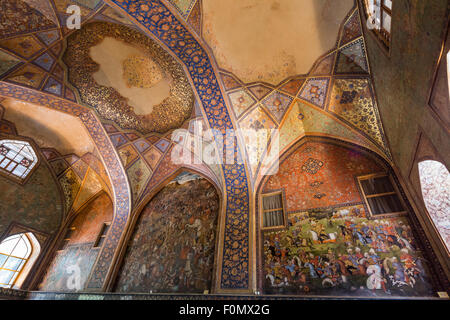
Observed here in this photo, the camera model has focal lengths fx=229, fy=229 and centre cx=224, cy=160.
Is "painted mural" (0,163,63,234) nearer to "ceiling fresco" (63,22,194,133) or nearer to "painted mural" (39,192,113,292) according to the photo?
"painted mural" (39,192,113,292)

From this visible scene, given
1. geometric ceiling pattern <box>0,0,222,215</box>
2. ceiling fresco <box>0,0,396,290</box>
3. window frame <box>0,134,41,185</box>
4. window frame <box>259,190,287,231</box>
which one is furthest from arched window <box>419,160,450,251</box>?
window frame <box>0,134,41,185</box>

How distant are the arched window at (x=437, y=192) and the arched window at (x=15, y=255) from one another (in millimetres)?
13568

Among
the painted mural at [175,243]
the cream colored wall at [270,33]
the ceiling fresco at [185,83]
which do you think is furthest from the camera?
the painted mural at [175,243]

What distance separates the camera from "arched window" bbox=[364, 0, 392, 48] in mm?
3949

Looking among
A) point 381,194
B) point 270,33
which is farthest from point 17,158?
point 381,194

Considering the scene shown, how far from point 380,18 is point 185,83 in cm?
567

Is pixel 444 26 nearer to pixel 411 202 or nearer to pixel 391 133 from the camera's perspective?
pixel 391 133

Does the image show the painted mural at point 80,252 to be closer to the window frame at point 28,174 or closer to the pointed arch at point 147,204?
the pointed arch at point 147,204

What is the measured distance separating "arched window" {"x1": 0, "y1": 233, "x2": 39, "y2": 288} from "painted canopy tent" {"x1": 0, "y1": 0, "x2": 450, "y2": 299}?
51 millimetres

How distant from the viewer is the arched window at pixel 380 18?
A: 3949mm

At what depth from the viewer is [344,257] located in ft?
17.0

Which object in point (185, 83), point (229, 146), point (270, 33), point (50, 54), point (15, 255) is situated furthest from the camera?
point (15, 255)

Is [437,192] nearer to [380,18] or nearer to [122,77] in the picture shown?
[380,18]

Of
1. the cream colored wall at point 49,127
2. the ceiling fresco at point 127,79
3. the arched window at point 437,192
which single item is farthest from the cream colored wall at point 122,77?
the arched window at point 437,192
